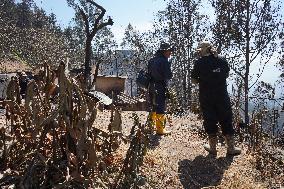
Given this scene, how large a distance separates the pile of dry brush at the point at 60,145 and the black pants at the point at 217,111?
2.40 meters

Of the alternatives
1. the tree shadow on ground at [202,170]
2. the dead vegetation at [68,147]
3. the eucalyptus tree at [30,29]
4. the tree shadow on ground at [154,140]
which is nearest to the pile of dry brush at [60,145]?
the dead vegetation at [68,147]

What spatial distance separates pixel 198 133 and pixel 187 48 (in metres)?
28.3

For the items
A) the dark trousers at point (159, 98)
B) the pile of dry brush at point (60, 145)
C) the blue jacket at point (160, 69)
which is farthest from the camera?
the dark trousers at point (159, 98)

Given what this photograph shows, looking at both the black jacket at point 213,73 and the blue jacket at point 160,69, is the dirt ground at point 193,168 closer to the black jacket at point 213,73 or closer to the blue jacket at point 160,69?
the black jacket at point 213,73

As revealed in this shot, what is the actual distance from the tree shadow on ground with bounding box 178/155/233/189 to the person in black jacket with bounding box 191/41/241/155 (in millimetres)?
294

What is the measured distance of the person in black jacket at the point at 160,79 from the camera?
24.1 feet

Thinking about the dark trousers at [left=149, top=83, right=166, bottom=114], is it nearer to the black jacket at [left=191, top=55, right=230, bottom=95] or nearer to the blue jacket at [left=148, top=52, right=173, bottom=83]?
the blue jacket at [left=148, top=52, right=173, bottom=83]

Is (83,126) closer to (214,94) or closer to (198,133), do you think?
(214,94)

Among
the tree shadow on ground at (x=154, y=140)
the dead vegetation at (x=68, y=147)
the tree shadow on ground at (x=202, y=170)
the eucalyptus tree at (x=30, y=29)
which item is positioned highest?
the eucalyptus tree at (x=30, y=29)

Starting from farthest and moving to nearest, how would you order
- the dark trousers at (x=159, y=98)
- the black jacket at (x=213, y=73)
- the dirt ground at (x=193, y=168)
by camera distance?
the dark trousers at (x=159, y=98), the black jacket at (x=213, y=73), the dirt ground at (x=193, y=168)

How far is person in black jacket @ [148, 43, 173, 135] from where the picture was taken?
7.34 meters

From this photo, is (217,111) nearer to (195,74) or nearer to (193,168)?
(195,74)

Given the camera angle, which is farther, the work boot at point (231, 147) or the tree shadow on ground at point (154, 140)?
the tree shadow on ground at point (154, 140)

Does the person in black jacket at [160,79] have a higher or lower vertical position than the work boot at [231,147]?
higher
